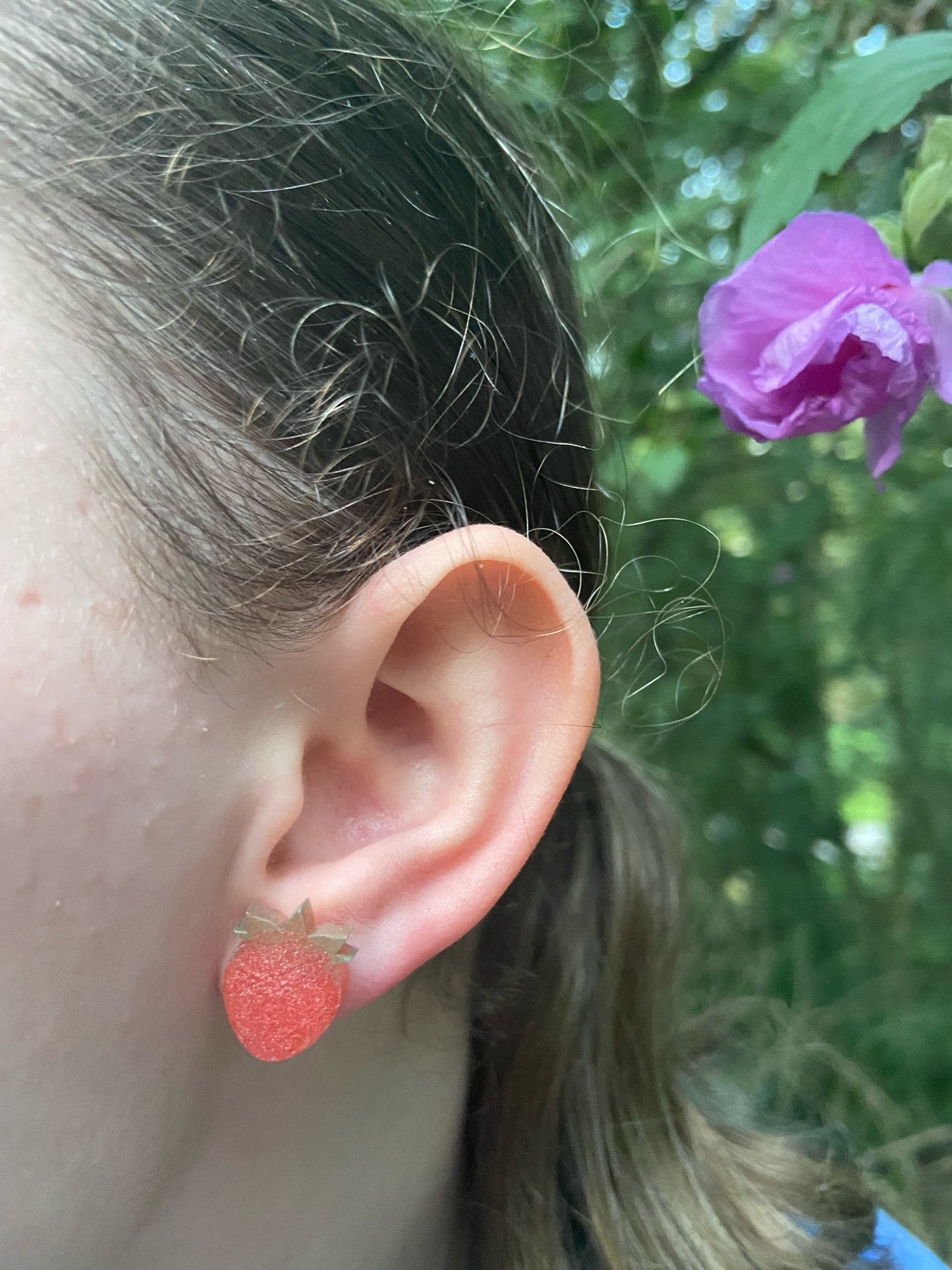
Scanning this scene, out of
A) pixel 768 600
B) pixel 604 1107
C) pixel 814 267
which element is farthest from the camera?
pixel 768 600

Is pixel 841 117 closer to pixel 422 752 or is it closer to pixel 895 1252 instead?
pixel 422 752

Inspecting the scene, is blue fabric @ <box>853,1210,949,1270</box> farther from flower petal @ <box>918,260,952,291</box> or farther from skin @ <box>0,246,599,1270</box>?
flower petal @ <box>918,260,952,291</box>

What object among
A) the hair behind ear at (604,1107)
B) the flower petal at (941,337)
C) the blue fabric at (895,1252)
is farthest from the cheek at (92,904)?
the blue fabric at (895,1252)

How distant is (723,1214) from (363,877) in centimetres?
65

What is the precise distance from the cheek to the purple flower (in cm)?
47

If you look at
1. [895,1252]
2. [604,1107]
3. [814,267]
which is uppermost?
[814,267]

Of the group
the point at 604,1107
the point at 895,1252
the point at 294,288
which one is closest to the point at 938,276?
the point at 294,288

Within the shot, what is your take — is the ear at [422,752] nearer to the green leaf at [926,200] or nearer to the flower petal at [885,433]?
the flower petal at [885,433]

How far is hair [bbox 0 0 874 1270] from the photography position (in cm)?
72

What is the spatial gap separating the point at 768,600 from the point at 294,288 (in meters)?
1.70

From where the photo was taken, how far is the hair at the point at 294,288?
72 cm

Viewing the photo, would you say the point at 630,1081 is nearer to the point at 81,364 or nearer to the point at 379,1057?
the point at 379,1057

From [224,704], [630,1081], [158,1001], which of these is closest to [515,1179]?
[630,1081]

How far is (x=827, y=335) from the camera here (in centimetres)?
74
